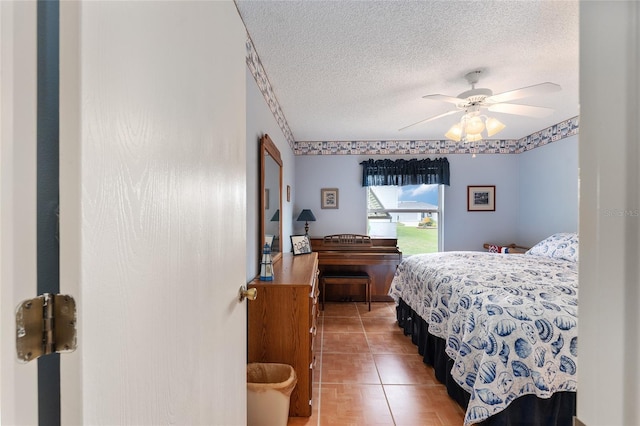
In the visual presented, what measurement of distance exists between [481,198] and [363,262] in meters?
2.18

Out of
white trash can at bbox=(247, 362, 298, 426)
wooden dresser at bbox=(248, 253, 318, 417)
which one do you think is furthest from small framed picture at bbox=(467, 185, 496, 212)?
white trash can at bbox=(247, 362, 298, 426)

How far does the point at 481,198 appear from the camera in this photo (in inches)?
177

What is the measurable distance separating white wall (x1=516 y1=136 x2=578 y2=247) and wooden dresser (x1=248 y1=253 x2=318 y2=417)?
356cm

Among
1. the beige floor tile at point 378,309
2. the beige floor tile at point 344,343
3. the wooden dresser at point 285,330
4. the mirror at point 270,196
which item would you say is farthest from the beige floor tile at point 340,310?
the wooden dresser at point 285,330

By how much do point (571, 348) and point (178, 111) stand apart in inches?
76.0

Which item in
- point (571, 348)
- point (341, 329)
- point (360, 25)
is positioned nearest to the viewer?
point (571, 348)

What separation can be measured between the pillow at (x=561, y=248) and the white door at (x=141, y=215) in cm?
348

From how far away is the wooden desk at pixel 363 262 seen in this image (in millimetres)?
3889

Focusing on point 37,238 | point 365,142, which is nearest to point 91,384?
point 37,238

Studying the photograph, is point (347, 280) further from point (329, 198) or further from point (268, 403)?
point (268, 403)

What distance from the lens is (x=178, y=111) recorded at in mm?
670

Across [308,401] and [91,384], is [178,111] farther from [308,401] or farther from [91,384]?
[308,401]

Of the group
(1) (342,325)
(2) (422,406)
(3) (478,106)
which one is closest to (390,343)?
(1) (342,325)

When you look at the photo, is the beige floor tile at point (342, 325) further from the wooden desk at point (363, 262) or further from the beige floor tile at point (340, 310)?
the wooden desk at point (363, 262)
